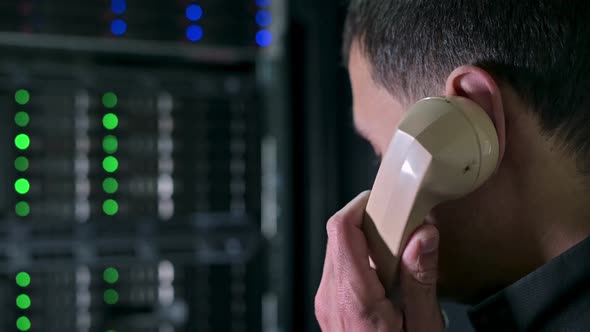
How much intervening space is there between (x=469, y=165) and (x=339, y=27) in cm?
64

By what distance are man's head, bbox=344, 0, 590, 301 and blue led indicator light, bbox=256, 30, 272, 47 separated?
0.51 meters

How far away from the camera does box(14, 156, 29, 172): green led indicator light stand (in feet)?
2.82

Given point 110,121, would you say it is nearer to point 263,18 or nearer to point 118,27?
point 118,27

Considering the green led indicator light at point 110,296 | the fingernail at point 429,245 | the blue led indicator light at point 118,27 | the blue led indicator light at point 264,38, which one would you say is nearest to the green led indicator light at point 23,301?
the green led indicator light at point 110,296

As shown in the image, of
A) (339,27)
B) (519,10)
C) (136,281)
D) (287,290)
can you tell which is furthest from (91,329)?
(519,10)

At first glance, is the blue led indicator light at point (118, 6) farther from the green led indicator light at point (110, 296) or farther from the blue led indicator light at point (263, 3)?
the green led indicator light at point (110, 296)

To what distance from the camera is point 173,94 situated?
935 millimetres

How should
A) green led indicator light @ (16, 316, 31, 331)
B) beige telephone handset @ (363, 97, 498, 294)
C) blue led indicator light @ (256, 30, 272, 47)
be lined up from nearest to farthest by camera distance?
1. beige telephone handset @ (363, 97, 498, 294)
2. green led indicator light @ (16, 316, 31, 331)
3. blue led indicator light @ (256, 30, 272, 47)

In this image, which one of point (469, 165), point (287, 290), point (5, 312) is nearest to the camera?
point (469, 165)

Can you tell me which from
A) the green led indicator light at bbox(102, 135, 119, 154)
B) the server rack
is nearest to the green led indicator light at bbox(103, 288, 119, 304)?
the server rack

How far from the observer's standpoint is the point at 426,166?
432 millimetres

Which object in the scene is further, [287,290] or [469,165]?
[287,290]

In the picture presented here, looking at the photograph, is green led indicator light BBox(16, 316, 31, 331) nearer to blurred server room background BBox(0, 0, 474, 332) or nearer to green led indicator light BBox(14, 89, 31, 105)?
blurred server room background BBox(0, 0, 474, 332)

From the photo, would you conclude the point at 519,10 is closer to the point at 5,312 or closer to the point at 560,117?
the point at 560,117
